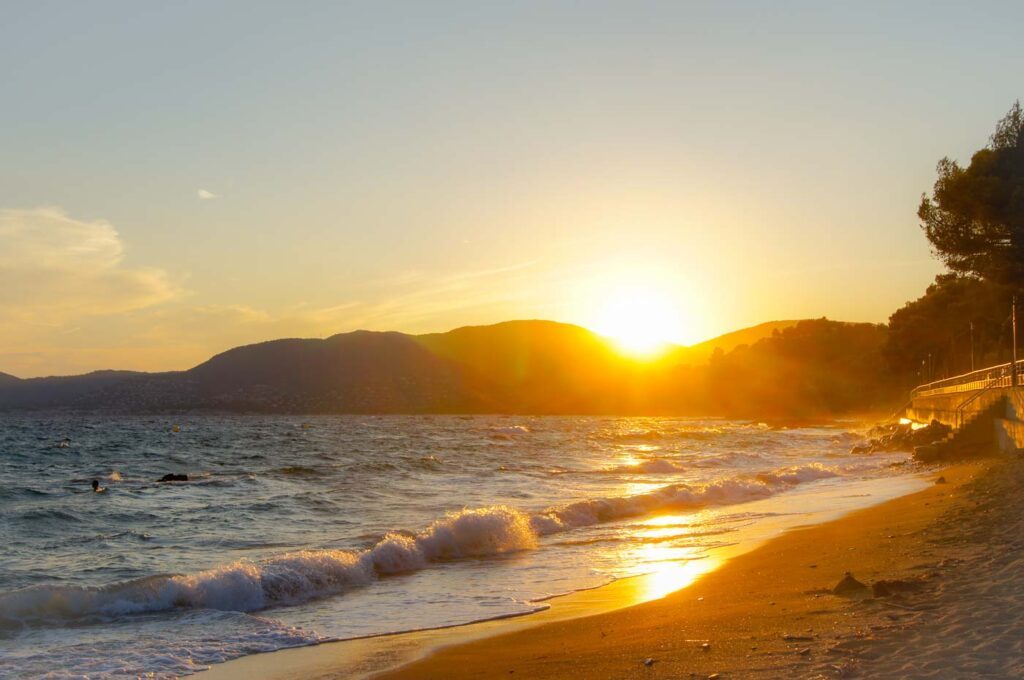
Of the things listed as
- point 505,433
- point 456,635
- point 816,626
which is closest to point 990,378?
point 816,626

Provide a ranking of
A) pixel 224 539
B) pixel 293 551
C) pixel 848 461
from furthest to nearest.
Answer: pixel 848 461 → pixel 224 539 → pixel 293 551

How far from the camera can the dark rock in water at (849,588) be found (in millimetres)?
8396

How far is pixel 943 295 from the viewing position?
72.1 meters

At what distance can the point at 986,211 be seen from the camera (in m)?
28.3

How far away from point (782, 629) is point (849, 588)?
1521mm

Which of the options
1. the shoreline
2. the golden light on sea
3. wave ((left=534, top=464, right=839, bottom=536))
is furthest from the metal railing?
the shoreline

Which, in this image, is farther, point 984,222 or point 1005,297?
point 1005,297

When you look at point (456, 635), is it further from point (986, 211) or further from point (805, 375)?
point (805, 375)

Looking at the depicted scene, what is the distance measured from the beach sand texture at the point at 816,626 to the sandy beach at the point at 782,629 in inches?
0.7

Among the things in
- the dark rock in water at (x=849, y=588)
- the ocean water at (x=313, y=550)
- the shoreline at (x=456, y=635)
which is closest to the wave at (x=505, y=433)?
the ocean water at (x=313, y=550)

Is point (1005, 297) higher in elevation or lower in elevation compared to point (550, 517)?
higher

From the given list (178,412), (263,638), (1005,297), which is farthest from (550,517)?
(178,412)

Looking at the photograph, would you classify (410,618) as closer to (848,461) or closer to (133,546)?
(133,546)

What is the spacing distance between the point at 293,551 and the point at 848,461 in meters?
26.3
